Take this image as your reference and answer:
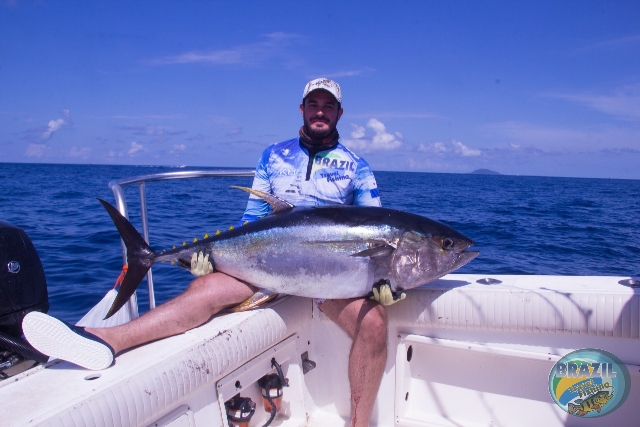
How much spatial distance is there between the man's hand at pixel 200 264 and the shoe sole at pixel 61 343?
87cm

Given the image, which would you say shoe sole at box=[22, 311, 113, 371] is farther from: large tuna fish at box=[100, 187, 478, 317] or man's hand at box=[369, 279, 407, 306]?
man's hand at box=[369, 279, 407, 306]

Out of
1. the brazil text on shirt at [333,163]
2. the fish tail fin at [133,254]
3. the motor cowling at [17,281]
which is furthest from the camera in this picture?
the brazil text on shirt at [333,163]

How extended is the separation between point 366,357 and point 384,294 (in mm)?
386

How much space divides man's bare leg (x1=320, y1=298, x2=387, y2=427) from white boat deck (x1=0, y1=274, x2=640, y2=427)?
243mm

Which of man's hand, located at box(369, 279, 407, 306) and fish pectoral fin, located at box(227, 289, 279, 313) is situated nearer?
man's hand, located at box(369, 279, 407, 306)

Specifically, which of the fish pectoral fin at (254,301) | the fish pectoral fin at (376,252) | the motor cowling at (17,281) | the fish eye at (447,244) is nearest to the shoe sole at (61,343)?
the motor cowling at (17,281)

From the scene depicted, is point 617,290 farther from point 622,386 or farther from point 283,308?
point 283,308

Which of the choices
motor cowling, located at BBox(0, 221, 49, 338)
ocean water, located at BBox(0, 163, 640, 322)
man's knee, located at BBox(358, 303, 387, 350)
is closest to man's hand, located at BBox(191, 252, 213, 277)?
motor cowling, located at BBox(0, 221, 49, 338)

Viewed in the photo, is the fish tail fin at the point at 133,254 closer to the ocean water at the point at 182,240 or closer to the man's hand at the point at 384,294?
the man's hand at the point at 384,294

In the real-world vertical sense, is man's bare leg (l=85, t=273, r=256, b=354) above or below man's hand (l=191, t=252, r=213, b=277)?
below

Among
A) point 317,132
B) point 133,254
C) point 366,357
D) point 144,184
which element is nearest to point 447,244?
point 366,357

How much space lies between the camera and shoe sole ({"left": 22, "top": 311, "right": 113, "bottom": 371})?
207 cm

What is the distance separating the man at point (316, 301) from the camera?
209 cm

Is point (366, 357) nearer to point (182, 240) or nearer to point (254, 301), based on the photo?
point (254, 301)
